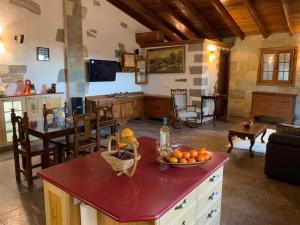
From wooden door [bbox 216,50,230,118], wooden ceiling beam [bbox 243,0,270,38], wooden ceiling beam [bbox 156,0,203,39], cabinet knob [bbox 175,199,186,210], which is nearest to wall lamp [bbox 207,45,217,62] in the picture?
wooden door [bbox 216,50,230,118]

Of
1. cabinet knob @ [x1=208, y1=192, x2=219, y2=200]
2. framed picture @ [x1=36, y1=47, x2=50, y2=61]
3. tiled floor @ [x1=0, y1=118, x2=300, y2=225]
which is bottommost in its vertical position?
tiled floor @ [x1=0, y1=118, x2=300, y2=225]

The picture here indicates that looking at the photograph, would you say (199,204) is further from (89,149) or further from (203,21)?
(203,21)

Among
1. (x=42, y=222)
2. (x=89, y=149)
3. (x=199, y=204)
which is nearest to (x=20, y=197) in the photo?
(x=42, y=222)

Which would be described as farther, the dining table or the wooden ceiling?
the wooden ceiling

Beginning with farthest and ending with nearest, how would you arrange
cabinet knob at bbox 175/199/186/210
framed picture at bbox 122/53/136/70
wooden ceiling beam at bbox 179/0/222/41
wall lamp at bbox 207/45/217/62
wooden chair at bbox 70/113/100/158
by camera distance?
framed picture at bbox 122/53/136/70 → wall lamp at bbox 207/45/217/62 → wooden ceiling beam at bbox 179/0/222/41 → wooden chair at bbox 70/113/100/158 → cabinet knob at bbox 175/199/186/210

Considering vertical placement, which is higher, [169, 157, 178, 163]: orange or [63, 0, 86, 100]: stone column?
[63, 0, 86, 100]: stone column

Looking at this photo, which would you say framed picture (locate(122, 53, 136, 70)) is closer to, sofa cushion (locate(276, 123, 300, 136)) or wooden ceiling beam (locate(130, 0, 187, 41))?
wooden ceiling beam (locate(130, 0, 187, 41))

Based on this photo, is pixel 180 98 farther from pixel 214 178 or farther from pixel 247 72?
pixel 214 178

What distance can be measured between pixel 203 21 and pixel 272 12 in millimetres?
1713

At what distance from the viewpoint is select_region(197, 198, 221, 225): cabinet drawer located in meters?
1.67

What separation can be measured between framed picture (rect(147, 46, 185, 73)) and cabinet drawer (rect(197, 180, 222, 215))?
5193 millimetres

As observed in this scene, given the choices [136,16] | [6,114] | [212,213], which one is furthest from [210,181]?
[136,16]

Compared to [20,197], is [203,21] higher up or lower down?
higher up

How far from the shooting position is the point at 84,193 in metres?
1.34
